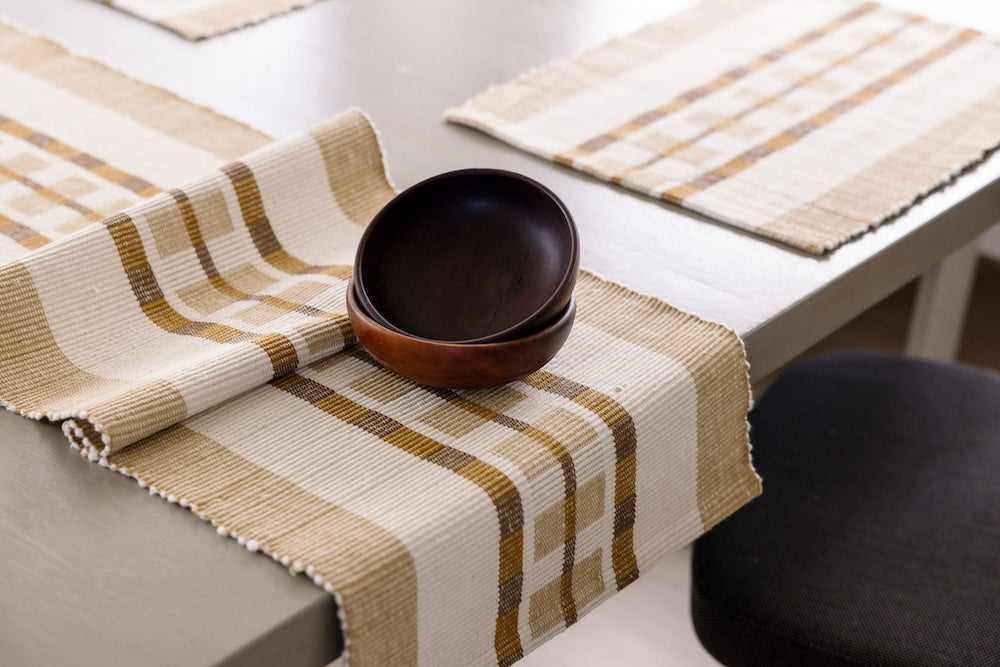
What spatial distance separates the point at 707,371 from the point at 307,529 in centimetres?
25

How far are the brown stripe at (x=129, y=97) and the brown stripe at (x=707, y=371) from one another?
32cm

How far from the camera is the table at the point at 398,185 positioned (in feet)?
1.75

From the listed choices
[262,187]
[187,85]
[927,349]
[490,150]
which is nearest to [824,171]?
[490,150]

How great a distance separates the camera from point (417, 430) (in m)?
0.64

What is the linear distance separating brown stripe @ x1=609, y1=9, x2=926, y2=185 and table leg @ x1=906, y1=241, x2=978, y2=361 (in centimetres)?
41

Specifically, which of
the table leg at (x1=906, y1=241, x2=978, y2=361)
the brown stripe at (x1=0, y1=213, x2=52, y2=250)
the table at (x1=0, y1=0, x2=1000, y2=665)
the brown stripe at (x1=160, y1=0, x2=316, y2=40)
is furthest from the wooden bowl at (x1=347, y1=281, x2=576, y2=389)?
the table leg at (x1=906, y1=241, x2=978, y2=361)

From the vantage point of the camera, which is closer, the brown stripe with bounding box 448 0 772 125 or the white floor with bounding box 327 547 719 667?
the brown stripe with bounding box 448 0 772 125

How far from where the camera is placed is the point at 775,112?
1.01 metres

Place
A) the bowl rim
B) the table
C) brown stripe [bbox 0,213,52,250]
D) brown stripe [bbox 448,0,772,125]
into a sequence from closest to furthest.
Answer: the table
the bowl rim
brown stripe [bbox 0,213,52,250]
brown stripe [bbox 448,0,772,125]

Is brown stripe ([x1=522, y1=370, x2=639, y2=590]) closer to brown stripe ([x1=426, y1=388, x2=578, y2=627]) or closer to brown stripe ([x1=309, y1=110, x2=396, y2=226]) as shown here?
brown stripe ([x1=426, y1=388, x2=578, y2=627])

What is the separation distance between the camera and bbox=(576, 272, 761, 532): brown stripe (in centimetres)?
71

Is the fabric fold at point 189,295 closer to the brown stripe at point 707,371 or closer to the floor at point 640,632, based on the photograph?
the brown stripe at point 707,371

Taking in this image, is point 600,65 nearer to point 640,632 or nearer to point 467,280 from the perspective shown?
point 467,280

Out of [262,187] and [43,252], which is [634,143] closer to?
[262,187]
